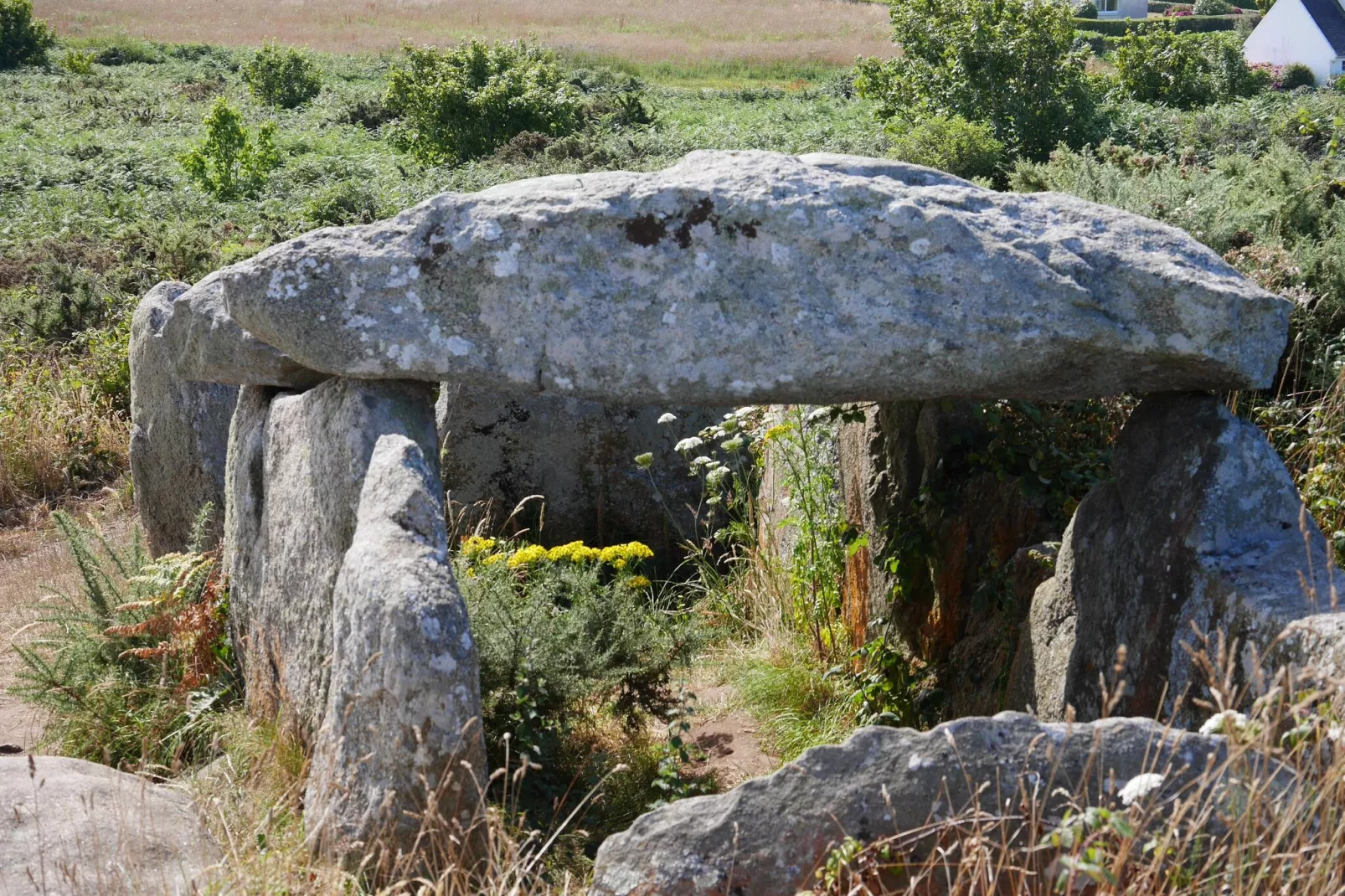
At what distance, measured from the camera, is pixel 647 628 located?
184 inches

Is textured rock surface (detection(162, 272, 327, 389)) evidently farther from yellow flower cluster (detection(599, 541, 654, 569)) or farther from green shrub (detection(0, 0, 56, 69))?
green shrub (detection(0, 0, 56, 69))

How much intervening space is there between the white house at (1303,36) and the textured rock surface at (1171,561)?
39.0m

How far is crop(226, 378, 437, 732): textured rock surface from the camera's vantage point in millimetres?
3986

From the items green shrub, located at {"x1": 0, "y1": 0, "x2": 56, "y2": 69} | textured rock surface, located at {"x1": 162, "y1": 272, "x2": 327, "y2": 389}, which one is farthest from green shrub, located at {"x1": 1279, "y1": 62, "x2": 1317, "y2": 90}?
green shrub, located at {"x1": 0, "y1": 0, "x2": 56, "y2": 69}

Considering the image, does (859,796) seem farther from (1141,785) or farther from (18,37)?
(18,37)

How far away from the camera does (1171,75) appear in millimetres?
20703

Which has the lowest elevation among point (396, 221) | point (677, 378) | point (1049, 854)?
point (1049, 854)

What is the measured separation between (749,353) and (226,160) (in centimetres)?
1644

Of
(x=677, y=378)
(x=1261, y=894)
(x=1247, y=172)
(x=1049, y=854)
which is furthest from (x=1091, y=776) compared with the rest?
(x=1247, y=172)

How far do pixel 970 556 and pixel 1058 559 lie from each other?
2.16ft

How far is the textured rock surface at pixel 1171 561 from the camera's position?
10.7 feet

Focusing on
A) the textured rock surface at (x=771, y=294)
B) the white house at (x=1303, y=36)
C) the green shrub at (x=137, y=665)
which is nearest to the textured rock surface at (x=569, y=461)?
the green shrub at (x=137, y=665)

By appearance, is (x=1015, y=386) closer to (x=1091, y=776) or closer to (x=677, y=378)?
(x=677, y=378)

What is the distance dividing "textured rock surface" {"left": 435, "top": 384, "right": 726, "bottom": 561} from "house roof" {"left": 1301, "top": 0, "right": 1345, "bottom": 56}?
1537 inches
